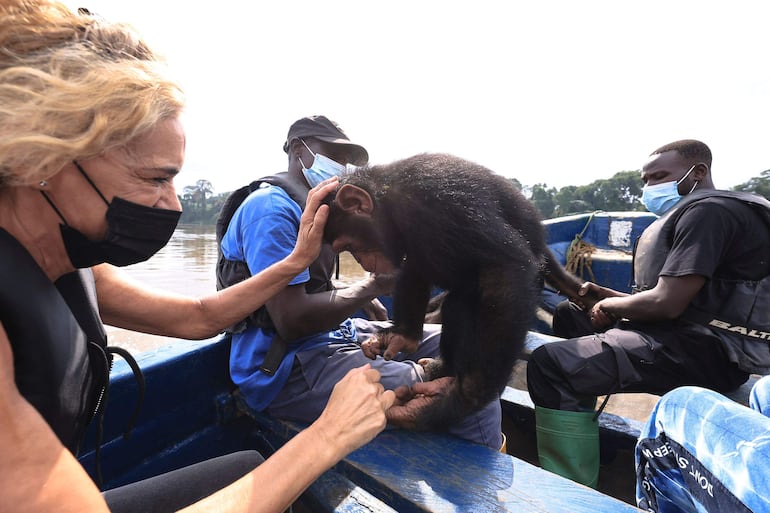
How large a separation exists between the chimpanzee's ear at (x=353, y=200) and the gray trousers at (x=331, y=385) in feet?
2.68

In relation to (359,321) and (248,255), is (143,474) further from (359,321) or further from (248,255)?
(359,321)

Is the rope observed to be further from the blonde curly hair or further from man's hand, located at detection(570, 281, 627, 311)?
the blonde curly hair

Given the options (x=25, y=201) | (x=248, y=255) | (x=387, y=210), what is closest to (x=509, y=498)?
(x=387, y=210)

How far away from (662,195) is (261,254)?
3.51 m

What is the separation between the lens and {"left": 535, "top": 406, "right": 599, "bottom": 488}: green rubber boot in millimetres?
2434

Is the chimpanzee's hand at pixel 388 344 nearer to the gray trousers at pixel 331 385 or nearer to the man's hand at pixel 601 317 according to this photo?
the gray trousers at pixel 331 385

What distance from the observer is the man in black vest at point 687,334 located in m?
2.64

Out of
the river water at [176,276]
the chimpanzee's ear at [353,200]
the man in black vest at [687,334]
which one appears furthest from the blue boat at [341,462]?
the river water at [176,276]

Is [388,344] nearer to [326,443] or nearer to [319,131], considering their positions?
[326,443]

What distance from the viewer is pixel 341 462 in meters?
1.88

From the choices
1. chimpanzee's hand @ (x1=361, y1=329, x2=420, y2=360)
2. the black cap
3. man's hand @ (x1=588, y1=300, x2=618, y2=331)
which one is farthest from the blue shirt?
man's hand @ (x1=588, y1=300, x2=618, y2=331)

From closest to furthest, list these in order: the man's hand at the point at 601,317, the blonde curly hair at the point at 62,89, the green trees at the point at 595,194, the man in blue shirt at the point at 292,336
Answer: the blonde curly hair at the point at 62,89 → the man in blue shirt at the point at 292,336 → the man's hand at the point at 601,317 → the green trees at the point at 595,194

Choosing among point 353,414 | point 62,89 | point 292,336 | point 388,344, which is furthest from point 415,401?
point 62,89

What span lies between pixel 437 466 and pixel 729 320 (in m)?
2.39
